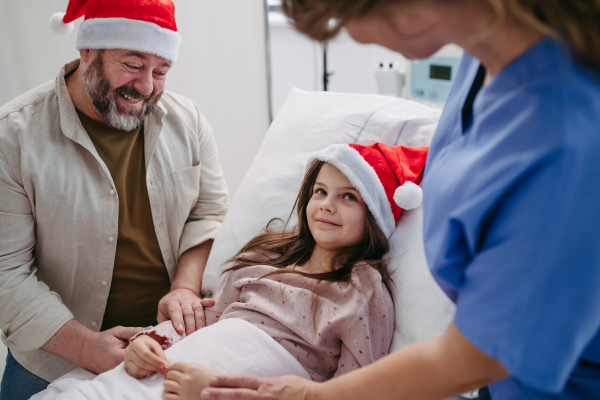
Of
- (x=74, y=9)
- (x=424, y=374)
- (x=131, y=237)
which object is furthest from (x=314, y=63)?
(x=424, y=374)

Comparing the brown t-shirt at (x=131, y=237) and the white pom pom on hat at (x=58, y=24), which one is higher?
the white pom pom on hat at (x=58, y=24)

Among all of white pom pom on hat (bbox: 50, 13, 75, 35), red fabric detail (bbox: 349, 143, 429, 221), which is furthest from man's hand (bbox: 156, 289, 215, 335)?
white pom pom on hat (bbox: 50, 13, 75, 35)

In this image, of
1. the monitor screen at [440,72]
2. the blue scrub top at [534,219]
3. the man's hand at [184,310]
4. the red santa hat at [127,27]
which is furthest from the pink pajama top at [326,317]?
the monitor screen at [440,72]

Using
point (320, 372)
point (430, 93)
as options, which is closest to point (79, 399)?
point (320, 372)

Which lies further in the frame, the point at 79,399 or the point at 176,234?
the point at 176,234

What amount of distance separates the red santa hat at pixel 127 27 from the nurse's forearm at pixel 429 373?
1105mm

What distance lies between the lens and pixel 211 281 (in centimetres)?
146

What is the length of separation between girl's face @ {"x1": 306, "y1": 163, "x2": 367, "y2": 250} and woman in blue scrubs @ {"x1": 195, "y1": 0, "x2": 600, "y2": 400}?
0.62 m

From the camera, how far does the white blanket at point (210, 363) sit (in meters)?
1.02

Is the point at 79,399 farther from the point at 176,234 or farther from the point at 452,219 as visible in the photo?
the point at 452,219

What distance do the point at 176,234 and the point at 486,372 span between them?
1.21 meters

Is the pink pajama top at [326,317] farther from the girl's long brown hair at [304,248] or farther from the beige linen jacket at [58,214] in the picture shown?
the beige linen jacket at [58,214]

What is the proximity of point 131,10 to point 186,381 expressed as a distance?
103 cm

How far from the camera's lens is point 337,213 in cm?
126
